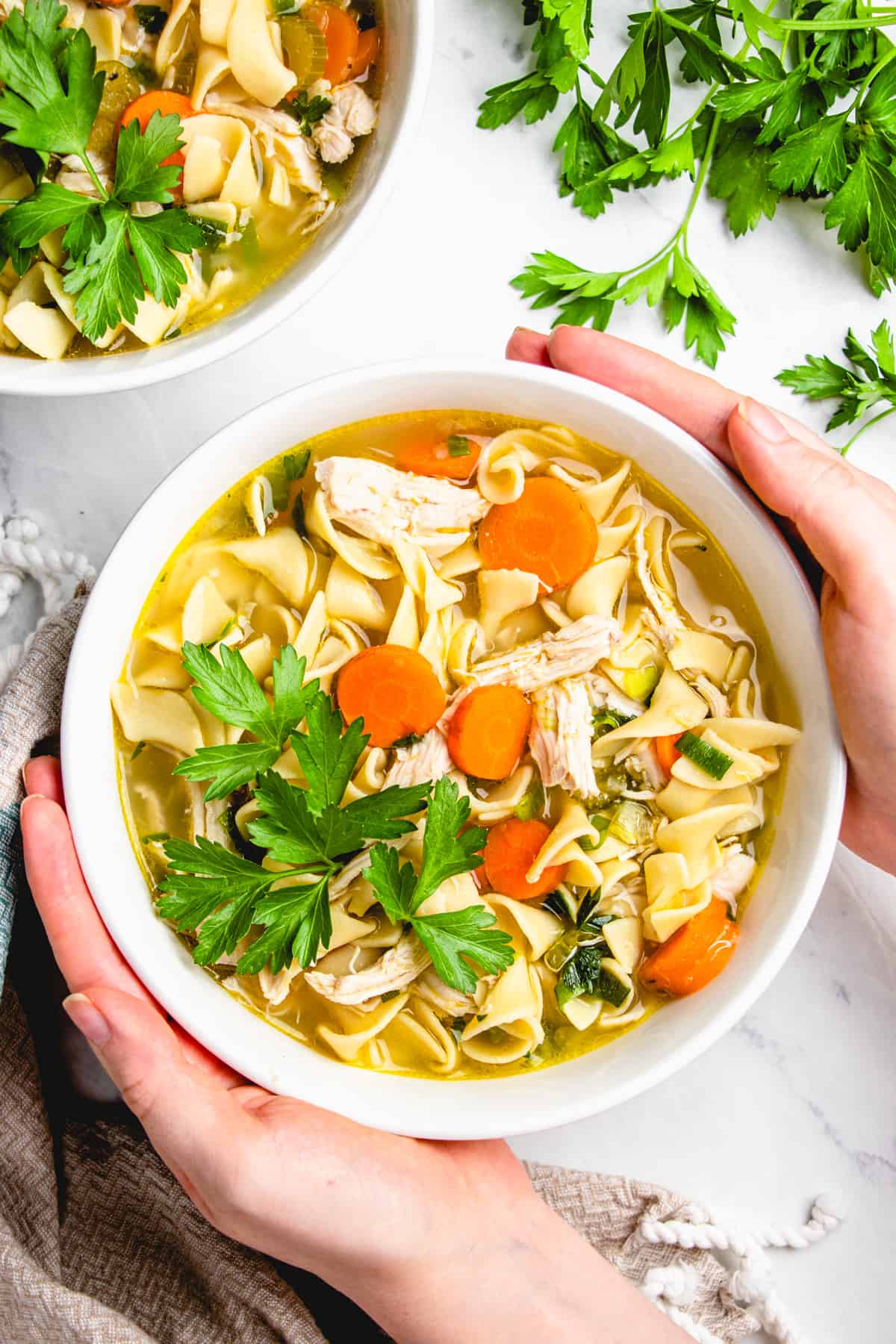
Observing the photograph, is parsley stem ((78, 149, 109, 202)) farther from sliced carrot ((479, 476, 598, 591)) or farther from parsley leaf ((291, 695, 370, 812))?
parsley leaf ((291, 695, 370, 812))

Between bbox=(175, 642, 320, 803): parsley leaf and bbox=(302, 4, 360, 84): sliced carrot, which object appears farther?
bbox=(302, 4, 360, 84): sliced carrot

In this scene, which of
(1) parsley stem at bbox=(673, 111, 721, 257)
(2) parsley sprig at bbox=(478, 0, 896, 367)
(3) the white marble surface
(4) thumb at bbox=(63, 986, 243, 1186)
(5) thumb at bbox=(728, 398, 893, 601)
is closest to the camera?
(4) thumb at bbox=(63, 986, 243, 1186)

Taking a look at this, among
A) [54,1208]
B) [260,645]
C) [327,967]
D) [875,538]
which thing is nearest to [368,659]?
[260,645]

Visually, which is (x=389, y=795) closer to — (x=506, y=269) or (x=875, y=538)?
(x=875, y=538)

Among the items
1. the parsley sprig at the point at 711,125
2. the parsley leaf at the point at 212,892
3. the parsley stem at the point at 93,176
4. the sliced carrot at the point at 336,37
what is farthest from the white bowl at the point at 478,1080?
the sliced carrot at the point at 336,37

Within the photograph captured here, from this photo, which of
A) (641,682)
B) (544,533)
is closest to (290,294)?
(544,533)

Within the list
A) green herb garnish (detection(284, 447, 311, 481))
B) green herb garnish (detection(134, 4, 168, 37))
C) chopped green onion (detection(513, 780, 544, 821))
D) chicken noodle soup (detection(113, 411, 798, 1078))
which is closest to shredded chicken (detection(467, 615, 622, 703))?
chicken noodle soup (detection(113, 411, 798, 1078))

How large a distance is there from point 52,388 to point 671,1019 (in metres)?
2.56

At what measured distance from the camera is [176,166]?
3307 mm

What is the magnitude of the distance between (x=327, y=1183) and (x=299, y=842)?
90 cm

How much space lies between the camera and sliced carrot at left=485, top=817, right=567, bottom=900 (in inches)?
138

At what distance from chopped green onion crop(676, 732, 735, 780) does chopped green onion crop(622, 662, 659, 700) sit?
18 centimetres

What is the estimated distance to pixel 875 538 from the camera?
328cm

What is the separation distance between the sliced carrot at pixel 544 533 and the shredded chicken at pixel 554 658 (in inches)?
7.3
